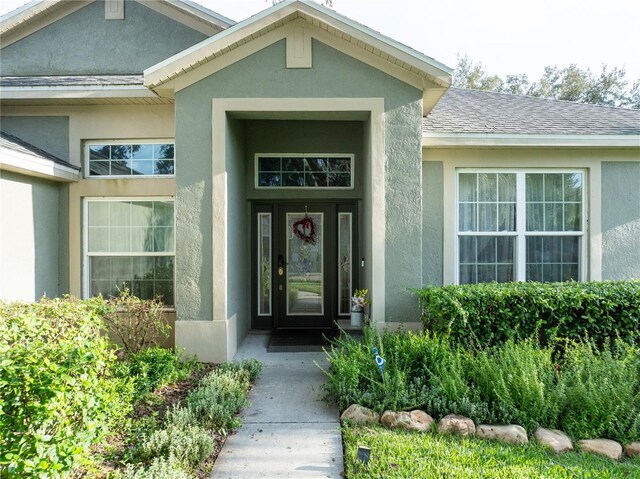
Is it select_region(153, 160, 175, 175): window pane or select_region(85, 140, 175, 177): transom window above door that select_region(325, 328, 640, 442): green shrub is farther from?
select_region(85, 140, 175, 177): transom window above door

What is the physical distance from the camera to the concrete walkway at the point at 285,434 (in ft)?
11.7

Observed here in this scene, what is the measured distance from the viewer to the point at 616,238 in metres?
7.06

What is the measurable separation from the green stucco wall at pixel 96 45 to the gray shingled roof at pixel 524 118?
5246 millimetres

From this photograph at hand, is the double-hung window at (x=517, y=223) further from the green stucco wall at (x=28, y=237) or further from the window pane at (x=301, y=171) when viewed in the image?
the green stucco wall at (x=28, y=237)

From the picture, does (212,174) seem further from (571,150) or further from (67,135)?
(571,150)

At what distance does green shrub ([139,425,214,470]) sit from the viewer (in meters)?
3.48

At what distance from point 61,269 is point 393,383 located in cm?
595

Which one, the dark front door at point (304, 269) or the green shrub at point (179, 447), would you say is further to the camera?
the dark front door at point (304, 269)

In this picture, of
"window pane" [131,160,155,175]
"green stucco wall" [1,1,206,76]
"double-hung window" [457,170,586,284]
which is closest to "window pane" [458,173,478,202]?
"double-hung window" [457,170,586,284]

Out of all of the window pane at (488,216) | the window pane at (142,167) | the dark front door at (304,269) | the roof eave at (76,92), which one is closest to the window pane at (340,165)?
the dark front door at (304,269)

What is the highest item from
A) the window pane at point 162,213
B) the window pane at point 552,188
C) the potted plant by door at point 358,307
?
the window pane at point 552,188

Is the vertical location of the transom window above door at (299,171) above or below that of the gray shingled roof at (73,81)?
below

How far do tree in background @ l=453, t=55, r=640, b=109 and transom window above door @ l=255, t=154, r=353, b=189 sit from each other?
26.3 m

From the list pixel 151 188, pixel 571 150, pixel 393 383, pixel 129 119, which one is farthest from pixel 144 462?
pixel 571 150
